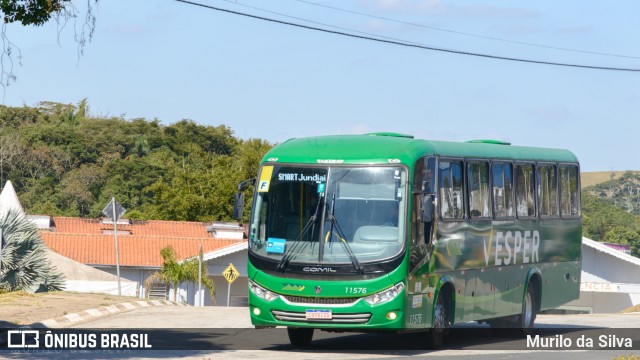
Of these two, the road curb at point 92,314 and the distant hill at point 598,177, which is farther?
the distant hill at point 598,177

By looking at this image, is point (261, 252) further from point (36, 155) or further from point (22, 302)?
point (36, 155)

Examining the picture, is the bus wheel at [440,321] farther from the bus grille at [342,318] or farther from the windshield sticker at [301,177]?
the windshield sticker at [301,177]

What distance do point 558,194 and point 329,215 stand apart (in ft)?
24.3

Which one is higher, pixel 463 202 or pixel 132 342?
pixel 463 202

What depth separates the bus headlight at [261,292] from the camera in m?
17.2

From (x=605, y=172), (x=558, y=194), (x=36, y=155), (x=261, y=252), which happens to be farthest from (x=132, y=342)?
(x=605, y=172)

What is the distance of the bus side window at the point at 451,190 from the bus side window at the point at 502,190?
1.40 metres

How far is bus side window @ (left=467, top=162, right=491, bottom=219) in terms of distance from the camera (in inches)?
765

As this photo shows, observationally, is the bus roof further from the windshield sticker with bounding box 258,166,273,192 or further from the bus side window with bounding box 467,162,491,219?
the bus side window with bounding box 467,162,491,219

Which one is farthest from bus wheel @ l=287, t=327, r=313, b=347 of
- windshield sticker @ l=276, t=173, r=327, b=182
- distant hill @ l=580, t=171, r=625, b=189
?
distant hill @ l=580, t=171, r=625, b=189

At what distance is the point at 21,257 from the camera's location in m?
25.9

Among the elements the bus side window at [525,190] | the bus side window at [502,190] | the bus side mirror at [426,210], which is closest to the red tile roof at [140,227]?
the bus side window at [525,190]

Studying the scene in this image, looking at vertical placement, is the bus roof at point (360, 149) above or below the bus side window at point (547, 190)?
above

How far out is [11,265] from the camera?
84.1ft
